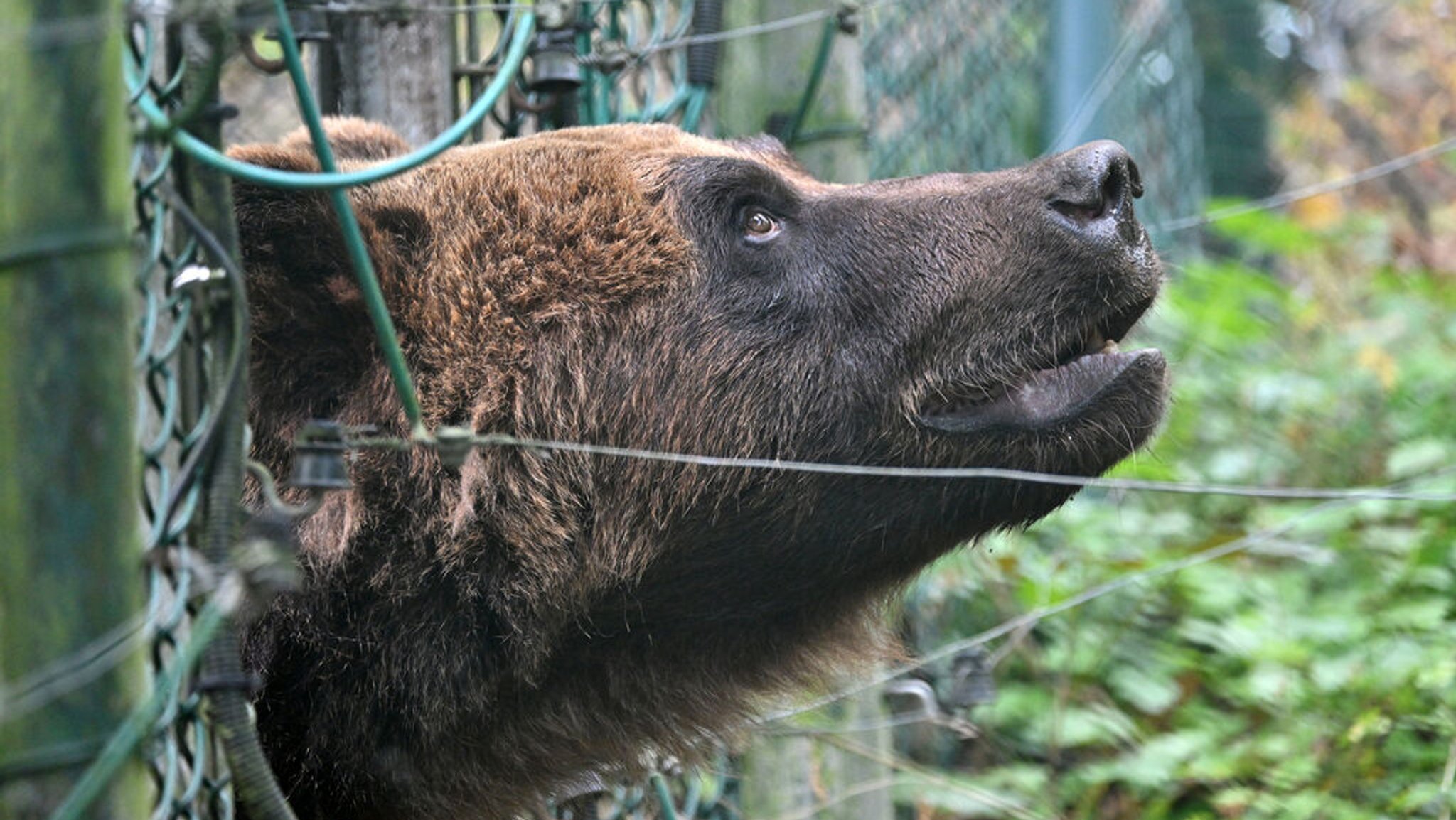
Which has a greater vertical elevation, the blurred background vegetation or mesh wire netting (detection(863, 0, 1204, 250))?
mesh wire netting (detection(863, 0, 1204, 250))

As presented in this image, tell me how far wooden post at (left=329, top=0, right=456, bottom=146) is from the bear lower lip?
60.4 inches

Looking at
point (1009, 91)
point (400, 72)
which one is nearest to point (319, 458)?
point (400, 72)

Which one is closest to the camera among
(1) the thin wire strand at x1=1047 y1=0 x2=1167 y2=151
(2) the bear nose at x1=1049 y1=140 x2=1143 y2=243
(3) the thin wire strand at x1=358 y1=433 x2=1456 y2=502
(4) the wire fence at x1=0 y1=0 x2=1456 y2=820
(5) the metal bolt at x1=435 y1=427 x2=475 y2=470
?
(4) the wire fence at x1=0 y1=0 x2=1456 y2=820

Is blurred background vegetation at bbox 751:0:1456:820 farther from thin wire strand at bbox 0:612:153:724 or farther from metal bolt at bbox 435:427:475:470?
thin wire strand at bbox 0:612:153:724

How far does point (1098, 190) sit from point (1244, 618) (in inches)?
95.3

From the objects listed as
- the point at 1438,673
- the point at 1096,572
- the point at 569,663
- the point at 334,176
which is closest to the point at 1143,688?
the point at 1096,572

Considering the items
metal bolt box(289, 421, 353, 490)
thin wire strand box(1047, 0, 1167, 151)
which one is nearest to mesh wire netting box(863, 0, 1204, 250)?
thin wire strand box(1047, 0, 1167, 151)

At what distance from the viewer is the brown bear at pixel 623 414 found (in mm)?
2996

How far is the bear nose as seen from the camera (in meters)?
3.14

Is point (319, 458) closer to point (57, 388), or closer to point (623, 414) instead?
point (57, 388)

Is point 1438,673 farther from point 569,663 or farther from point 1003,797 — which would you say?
point 569,663

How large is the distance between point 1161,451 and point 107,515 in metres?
5.16

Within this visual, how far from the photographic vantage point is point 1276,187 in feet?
34.9

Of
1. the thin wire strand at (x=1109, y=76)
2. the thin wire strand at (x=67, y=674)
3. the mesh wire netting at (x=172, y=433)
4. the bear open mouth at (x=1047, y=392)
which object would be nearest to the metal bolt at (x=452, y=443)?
the mesh wire netting at (x=172, y=433)
